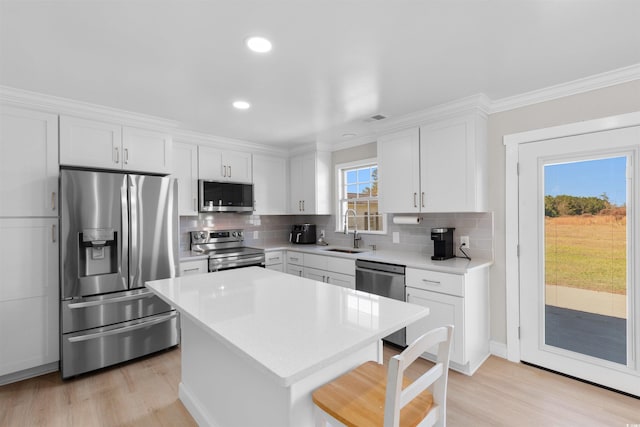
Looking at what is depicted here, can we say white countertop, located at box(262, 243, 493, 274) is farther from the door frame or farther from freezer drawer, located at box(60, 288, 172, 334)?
freezer drawer, located at box(60, 288, 172, 334)

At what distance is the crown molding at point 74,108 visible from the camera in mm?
2457

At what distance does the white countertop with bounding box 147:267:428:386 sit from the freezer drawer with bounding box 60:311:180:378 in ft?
3.90

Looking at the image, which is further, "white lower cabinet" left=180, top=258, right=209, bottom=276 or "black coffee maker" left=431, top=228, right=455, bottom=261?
"white lower cabinet" left=180, top=258, right=209, bottom=276

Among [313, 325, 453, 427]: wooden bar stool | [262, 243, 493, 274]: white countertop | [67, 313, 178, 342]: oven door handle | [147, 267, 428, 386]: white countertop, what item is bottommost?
[67, 313, 178, 342]: oven door handle

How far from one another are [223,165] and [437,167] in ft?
8.87

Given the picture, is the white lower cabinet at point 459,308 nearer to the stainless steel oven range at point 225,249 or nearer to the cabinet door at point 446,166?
the cabinet door at point 446,166


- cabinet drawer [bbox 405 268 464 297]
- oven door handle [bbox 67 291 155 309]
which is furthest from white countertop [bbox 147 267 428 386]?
cabinet drawer [bbox 405 268 464 297]

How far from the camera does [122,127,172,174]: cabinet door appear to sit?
121 inches

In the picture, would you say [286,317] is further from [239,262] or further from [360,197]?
[360,197]

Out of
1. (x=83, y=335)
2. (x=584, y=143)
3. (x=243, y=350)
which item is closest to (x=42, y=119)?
(x=83, y=335)

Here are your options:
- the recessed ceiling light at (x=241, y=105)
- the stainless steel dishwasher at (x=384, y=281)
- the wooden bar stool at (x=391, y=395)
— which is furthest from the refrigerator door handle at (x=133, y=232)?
the wooden bar stool at (x=391, y=395)

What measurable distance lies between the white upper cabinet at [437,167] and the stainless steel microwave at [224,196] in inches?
75.1

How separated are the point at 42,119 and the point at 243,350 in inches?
113

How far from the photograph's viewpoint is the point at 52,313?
2.65 m
